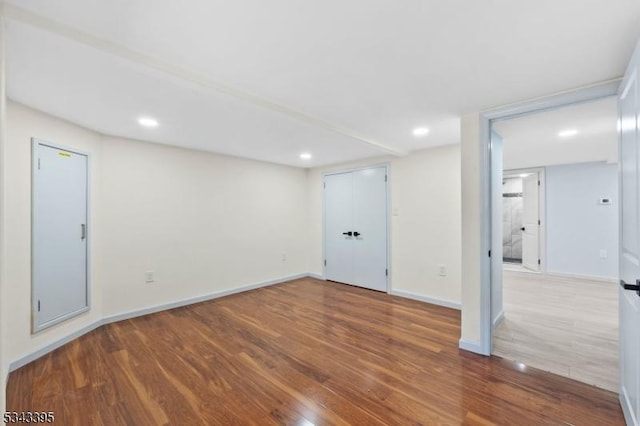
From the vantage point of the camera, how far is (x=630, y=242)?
5.03 feet

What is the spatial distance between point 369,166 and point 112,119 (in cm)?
355

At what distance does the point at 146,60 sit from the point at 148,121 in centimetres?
127

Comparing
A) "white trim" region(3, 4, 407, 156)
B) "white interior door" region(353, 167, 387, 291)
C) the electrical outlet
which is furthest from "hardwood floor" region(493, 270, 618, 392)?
"white trim" region(3, 4, 407, 156)

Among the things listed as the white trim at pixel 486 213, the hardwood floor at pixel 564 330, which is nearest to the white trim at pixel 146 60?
the white trim at pixel 486 213

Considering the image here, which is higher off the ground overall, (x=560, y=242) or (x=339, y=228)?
(x=339, y=228)

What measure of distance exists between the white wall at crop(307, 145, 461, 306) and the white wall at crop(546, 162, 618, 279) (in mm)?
3480

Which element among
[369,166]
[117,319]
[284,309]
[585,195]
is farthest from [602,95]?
[117,319]

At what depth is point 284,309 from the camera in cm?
368

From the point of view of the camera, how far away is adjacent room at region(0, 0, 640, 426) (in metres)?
1.46

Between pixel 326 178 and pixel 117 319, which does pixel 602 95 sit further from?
pixel 117 319

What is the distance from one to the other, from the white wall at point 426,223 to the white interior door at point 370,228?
0.55ft

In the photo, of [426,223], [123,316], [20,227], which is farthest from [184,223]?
[426,223]

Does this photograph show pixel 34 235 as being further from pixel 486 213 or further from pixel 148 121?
pixel 486 213

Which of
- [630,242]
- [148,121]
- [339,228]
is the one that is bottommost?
[339,228]
